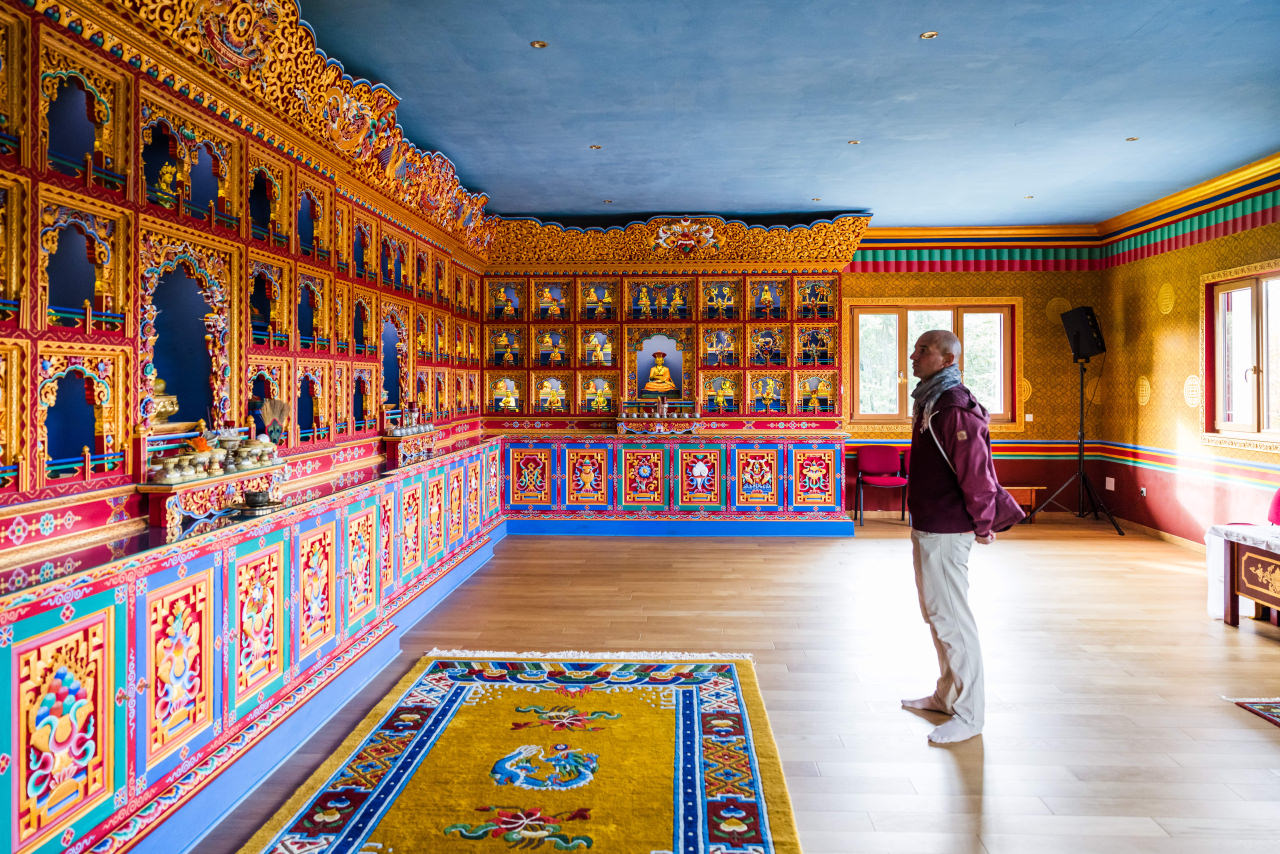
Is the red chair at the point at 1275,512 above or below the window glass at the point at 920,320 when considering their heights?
below

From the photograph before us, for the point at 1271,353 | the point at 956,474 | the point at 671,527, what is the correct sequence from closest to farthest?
the point at 956,474 → the point at 1271,353 → the point at 671,527

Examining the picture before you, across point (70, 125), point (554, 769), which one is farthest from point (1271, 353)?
point (70, 125)

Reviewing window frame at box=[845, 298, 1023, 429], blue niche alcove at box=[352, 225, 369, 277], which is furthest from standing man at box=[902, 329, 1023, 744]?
window frame at box=[845, 298, 1023, 429]

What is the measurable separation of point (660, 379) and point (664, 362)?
0.19 m

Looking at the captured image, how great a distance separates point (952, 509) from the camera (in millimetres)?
3246

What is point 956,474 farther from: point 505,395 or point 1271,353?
point 505,395

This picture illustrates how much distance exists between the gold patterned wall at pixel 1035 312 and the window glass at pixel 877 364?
247mm

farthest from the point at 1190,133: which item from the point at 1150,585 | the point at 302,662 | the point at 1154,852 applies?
the point at 302,662

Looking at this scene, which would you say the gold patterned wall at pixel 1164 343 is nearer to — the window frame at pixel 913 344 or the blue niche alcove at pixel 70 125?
the window frame at pixel 913 344

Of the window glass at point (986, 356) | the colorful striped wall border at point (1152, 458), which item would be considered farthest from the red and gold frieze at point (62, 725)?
the window glass at point (986, 356)

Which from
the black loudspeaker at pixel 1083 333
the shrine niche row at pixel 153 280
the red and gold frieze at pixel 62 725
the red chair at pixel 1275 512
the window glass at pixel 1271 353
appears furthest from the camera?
the black loudspeaker at pixel 1083 333

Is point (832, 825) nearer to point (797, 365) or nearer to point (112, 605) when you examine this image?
point (112, 605)

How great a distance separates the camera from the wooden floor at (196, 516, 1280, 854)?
2729mm

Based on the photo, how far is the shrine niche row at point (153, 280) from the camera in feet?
7.35
